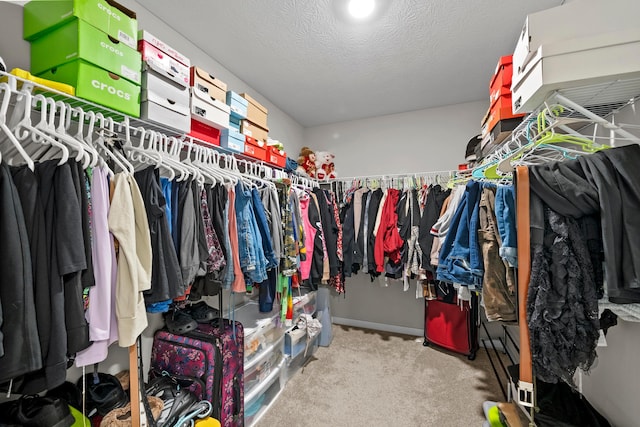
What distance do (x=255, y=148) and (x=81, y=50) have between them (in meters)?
1.12

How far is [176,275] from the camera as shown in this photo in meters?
1.12

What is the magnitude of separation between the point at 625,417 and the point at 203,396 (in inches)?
78.9

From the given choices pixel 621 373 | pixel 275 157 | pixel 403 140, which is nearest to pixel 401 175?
pixel 403 140

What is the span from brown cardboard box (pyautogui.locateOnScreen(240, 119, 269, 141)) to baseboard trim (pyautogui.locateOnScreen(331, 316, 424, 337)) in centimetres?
256

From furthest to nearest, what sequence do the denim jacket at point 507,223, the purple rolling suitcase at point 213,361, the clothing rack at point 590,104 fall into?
the purple rolling suitcase at point 213,361, the denim jacket at point 507,223, the clothing rack at point 590,104

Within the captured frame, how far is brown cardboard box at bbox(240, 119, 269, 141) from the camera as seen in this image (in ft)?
6.43

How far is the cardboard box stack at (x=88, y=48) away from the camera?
3.44ft

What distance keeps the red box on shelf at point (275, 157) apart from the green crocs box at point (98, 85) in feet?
3.45

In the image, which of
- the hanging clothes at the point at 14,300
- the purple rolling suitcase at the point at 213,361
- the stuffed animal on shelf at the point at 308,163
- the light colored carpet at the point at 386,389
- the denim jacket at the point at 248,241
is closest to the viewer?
the hanging clothes at the point at 14,300

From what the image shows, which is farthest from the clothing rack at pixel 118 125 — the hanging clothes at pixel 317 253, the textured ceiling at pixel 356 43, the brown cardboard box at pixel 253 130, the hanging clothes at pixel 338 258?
the textured ceiling at pixel 356 43

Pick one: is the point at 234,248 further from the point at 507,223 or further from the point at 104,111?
the point at 507,223

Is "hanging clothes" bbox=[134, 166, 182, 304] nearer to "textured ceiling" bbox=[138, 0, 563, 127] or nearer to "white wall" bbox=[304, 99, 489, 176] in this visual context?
"textured ceiling" bbox=[138, 0, 563, 127]

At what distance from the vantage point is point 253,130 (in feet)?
6.73

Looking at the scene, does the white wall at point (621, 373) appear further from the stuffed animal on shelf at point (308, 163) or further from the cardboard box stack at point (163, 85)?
the stuffed animal on shelf at point (308, 163)
